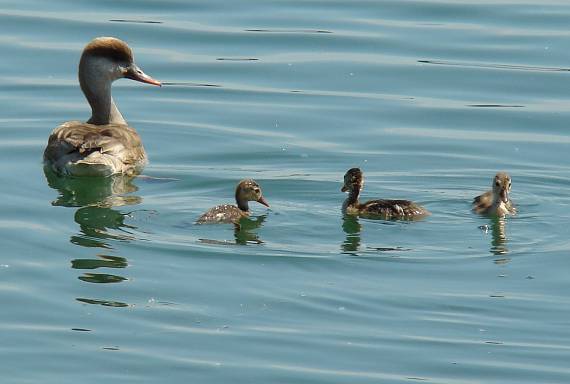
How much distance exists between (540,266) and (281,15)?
9461 mm

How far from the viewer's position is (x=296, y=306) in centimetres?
986

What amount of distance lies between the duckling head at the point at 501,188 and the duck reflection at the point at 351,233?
103 centimetres

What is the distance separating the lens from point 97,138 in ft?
45.0

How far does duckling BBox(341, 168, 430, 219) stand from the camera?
11.6 metres

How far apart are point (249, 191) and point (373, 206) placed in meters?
0.94

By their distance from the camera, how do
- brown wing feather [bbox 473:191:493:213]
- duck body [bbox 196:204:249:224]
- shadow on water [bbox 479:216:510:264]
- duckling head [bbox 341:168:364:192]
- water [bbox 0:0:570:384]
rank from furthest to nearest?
duckling head [bbox 341:168:364:192] → brown wing feather [bbox 473:191:493:213] → duck body [bbox 196:204:249:224] → shadow on water [bbox 479:216:510:264] → water [bbox 0:0:570:384]

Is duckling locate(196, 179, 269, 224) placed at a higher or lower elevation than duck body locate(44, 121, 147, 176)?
lower

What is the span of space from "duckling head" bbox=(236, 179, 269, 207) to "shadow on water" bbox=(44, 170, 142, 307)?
851 millimetres

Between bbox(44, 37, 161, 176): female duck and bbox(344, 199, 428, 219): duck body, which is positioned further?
bbox(44, 37, 161, 176): female duck

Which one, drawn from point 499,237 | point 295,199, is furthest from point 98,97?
point 499,237

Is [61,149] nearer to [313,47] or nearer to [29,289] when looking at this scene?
[29,289]

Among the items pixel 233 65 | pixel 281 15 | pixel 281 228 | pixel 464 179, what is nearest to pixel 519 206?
pixel 464 179

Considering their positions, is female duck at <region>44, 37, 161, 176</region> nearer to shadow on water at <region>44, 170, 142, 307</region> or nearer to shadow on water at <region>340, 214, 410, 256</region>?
shadow on water at <region>44, 170, 142, 307</region>

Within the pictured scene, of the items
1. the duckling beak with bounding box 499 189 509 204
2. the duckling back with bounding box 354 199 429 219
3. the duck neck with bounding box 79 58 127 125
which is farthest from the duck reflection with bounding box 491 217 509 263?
the duck neck with bounding box 79 58 127 125
